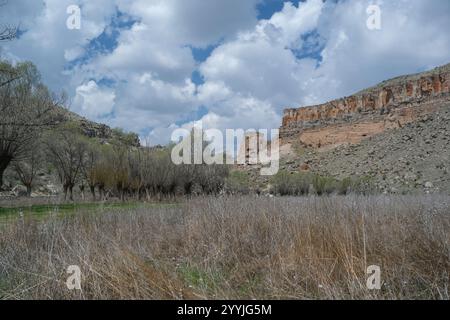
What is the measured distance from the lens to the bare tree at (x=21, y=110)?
18.8 meters

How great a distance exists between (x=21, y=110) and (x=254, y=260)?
64.5 ft

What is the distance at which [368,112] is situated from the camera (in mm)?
67000

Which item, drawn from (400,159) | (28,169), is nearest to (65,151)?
(28,169)

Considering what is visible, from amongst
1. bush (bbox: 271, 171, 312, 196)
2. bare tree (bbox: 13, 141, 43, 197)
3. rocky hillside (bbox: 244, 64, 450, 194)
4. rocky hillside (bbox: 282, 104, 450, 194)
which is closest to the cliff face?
→ rocky hillside (bbox: 244, 64, 450, 194)

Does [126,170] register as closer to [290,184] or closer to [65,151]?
[65,151]

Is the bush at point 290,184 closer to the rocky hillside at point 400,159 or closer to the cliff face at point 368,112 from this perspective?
the rocky hillside at point 400,159

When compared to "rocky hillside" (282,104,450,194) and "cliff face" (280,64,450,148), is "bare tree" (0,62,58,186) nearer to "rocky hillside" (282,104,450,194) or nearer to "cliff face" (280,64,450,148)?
"rocky hillside" (282,104,450,194)

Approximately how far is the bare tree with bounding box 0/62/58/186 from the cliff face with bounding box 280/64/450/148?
174ft

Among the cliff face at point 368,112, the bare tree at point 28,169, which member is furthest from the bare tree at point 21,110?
the cliff face at point 368,112

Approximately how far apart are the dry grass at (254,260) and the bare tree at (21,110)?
14932 mm

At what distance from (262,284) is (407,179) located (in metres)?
35.2
